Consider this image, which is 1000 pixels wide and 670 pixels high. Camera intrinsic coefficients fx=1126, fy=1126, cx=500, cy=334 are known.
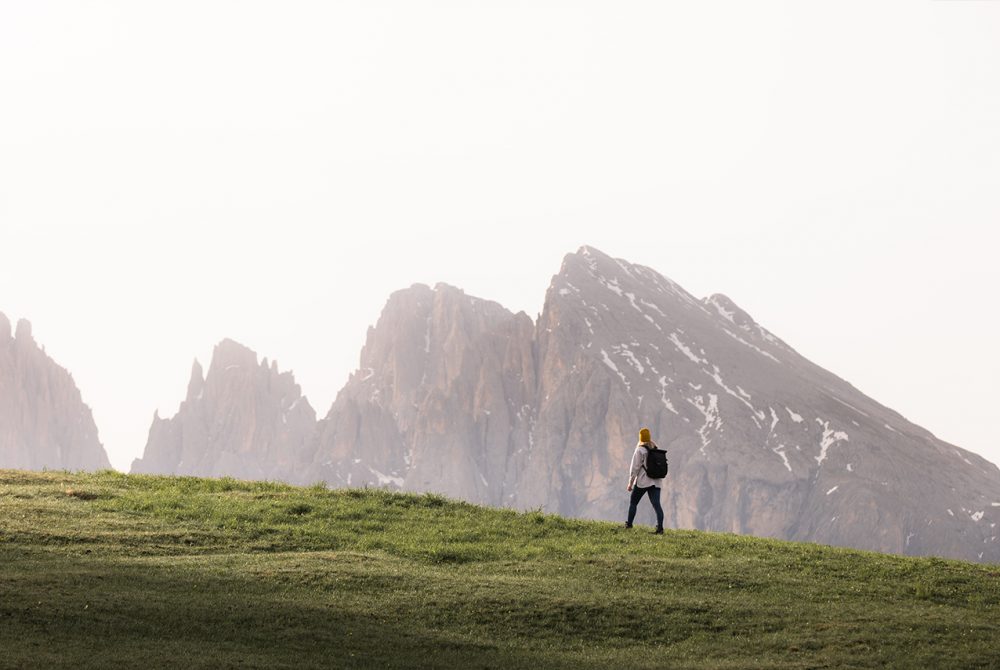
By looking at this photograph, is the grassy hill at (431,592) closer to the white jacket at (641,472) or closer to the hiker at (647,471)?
the hiker at (647,471)

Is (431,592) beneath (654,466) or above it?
beneath

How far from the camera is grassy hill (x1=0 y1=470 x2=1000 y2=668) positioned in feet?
69.0

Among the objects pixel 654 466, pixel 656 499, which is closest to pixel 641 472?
pixel 654 466

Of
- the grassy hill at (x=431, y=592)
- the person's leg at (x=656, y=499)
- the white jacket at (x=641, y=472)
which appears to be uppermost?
the white jacket at (x=641, y=472)

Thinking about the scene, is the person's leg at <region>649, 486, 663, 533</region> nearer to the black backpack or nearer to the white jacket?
the white jacket

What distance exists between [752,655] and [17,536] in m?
17.7

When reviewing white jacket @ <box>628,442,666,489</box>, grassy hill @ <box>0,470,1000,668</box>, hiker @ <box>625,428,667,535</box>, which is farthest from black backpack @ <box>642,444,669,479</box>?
grassy hill @ <box>0,470,1000,668</box>

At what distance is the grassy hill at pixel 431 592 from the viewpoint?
69.0 feet

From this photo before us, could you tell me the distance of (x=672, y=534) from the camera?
33531 millimetres

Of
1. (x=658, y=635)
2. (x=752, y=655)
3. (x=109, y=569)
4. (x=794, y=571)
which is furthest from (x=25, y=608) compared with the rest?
(x=794, y=571)

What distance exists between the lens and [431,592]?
2500 cm

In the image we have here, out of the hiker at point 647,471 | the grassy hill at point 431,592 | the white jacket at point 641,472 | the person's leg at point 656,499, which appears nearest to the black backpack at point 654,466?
the hiker at point 647,471

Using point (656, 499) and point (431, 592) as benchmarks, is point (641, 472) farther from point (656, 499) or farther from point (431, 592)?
point (431, 592)

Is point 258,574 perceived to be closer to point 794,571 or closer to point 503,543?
point 503,543
